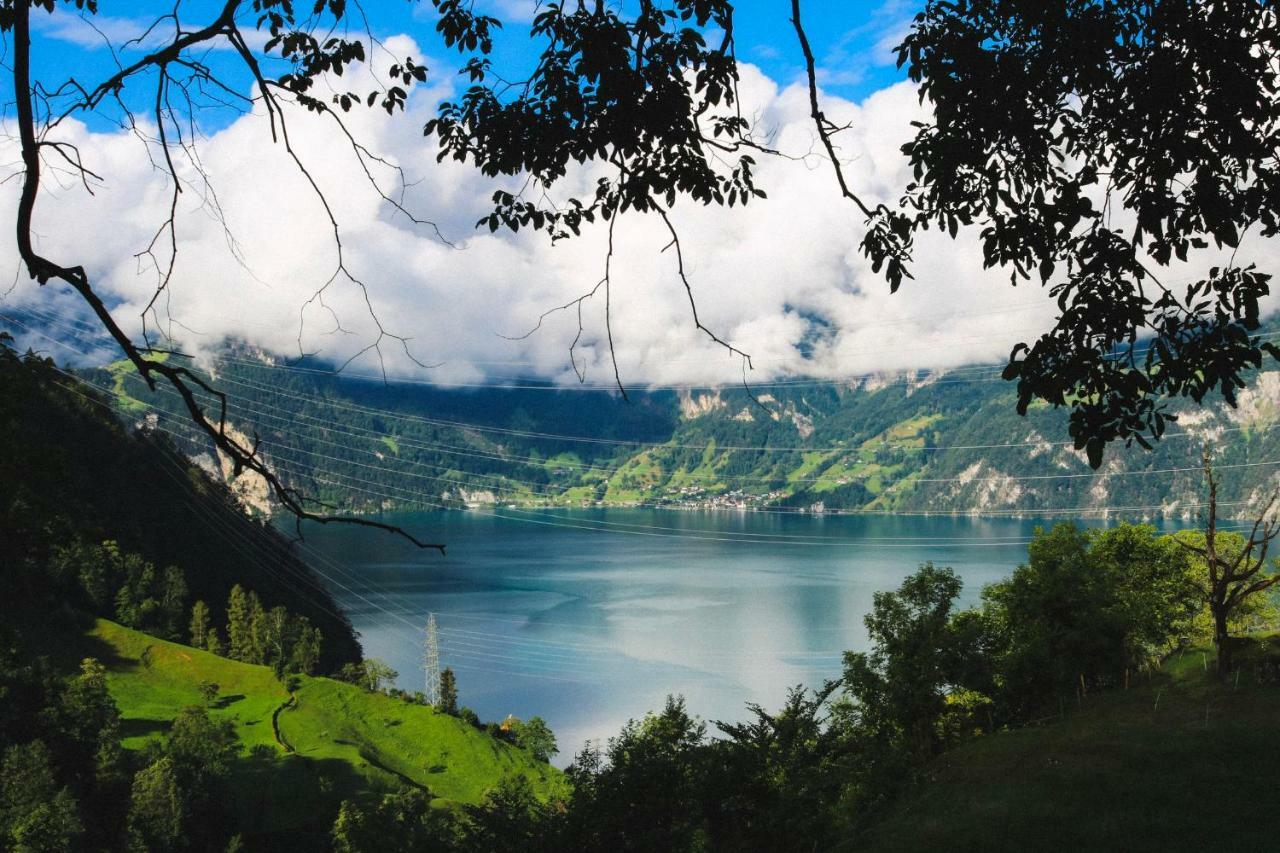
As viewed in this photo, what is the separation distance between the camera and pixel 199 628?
210ft

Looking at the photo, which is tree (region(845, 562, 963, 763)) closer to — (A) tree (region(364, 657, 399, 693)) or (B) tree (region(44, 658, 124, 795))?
(B) tree (region(44, 658, 124, 795))

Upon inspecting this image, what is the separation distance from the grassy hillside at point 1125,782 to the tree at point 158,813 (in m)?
29.0

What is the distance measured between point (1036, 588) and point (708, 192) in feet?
75.2

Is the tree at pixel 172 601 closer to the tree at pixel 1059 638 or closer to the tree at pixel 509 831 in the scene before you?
the tree at pixel 509 831

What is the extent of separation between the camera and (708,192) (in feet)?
16.3

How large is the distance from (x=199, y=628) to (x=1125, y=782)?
63.7 metres

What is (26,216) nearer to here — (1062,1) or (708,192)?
(708,192)

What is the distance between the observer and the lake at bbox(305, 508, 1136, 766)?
205 feet

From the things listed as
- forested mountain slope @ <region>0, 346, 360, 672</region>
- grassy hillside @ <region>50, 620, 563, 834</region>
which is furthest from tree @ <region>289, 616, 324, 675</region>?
forested mountain slope @ <region>0, 346, 360, 672</region>

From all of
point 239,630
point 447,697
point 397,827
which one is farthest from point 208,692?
point 397,827

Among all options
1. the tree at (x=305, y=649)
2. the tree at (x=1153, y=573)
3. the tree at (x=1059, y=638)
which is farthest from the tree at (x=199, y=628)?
the tree at (x=1153, y=573)

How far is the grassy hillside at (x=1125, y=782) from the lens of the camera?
9539 millimetres

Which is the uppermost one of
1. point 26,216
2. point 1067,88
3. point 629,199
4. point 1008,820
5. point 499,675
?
point 1067,88

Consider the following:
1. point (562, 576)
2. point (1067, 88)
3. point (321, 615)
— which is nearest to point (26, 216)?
point (1067, 88)
